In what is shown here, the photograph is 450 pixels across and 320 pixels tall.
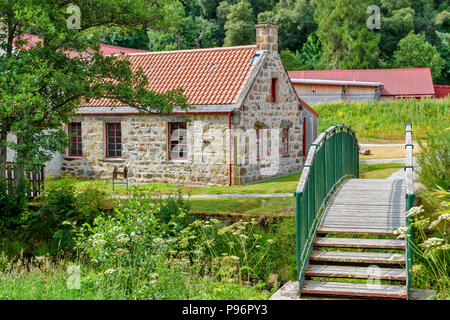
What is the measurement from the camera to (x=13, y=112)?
13969mm

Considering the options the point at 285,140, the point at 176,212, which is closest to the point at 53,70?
the point at 176,212

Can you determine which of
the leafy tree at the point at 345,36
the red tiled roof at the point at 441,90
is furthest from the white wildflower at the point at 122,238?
the leafy tree at the point at 345,36

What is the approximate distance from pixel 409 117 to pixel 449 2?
2940 centimetres

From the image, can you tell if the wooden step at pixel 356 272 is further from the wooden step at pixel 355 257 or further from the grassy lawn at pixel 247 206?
the grassy lawn at pixel 247 206

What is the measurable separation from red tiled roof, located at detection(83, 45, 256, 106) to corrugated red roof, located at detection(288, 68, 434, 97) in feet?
66.4

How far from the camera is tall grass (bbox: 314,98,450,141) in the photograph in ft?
95.5

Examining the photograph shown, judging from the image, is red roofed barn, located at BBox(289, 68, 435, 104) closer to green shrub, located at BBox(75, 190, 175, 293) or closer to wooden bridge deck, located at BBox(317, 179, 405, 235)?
wooden bridge deck, located at BBox(317, 179, 405, 235)

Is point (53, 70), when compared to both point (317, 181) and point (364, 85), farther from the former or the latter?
point (364, 85)

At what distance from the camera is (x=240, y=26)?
45125 mm

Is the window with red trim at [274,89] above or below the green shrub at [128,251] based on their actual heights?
above

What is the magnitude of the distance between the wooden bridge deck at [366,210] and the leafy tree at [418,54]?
3753 centimetres

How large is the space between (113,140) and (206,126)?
165 inches

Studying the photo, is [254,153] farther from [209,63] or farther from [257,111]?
[209,63]

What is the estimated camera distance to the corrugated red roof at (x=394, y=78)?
3962cm
